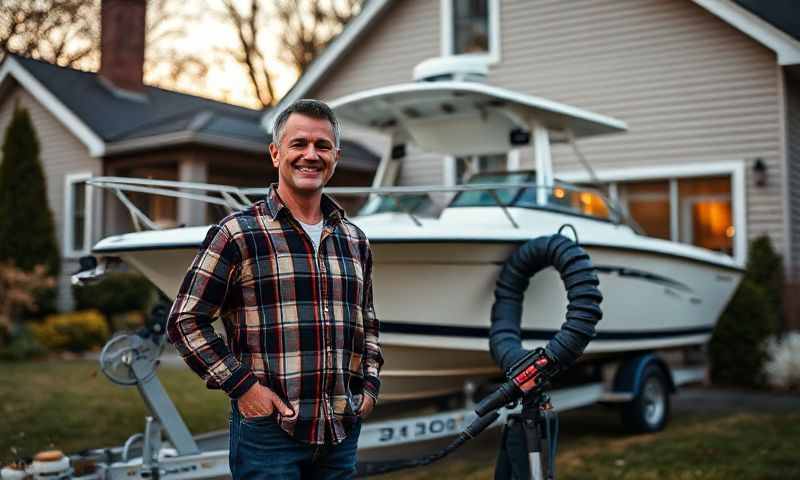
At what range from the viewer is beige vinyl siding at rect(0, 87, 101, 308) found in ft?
48.2

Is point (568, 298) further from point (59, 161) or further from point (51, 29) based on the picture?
point (51, 29)

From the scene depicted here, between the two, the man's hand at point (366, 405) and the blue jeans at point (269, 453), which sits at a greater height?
the man's hand at point (366, 405)

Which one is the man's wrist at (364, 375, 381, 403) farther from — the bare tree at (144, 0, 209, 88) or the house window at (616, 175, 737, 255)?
the bare tree at (144, 0, 209, 88)

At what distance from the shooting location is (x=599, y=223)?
645 cm

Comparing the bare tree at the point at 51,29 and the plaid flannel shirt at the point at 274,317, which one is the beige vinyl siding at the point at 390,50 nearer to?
the plaid flannel shirt at the point at 274,317

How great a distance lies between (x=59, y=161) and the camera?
15141 millimetres

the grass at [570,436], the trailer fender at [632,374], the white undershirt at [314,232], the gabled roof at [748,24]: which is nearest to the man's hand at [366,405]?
the white undershirt at [314,232]

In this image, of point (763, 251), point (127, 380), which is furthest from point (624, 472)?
point (763, 251)

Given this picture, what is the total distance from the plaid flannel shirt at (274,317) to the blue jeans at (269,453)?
38 mm

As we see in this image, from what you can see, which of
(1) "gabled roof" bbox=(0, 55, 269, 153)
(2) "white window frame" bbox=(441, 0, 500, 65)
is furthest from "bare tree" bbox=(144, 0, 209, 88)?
(2) "white window frame" bbox=(441, 0, 500, 65)

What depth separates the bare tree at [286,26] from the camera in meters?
24.6

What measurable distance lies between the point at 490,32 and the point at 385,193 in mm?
7549

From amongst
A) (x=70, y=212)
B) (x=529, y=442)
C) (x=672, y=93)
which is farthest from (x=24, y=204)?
(x=529, y=442)

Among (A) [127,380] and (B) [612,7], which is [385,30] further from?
(A) [127,380]
